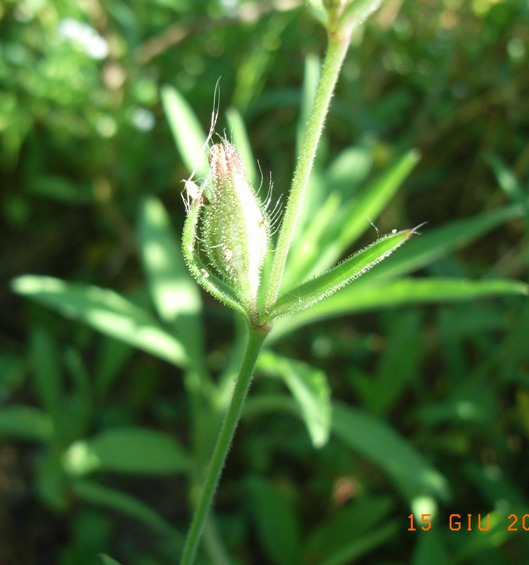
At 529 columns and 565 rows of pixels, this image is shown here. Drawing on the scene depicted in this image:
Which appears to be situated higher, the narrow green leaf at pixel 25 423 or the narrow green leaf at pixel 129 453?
the narrow green leaf at pixel 25 423

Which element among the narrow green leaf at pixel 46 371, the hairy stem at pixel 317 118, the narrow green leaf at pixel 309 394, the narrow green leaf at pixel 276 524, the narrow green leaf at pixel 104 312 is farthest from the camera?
the narrow green leaf at pixel 46 371

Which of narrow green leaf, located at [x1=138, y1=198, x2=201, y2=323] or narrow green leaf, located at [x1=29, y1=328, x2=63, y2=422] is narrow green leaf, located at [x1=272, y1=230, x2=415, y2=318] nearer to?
narrow green leaf, located at [x1=138, y1=198, x2=201, y2=323]

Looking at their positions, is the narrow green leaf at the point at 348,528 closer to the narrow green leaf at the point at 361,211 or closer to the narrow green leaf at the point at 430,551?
the narrow green leaf at the point at 430,551

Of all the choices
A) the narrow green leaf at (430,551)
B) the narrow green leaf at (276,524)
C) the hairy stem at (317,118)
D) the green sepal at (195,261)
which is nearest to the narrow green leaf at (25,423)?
the narrow green leaf at (276,524)

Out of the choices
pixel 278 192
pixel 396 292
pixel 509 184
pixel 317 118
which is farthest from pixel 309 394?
pixel 278 192

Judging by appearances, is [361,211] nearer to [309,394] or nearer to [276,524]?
[309,394]
